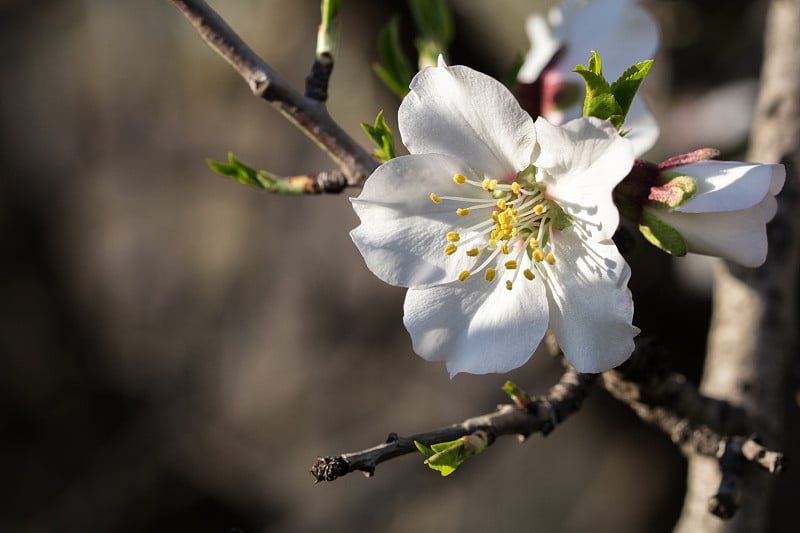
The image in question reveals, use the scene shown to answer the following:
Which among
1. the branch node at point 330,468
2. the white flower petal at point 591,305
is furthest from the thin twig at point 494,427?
the white flower petal at point 591,305

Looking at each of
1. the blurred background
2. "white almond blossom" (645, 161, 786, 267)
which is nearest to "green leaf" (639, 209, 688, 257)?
"white almond blossom" (645, 161, 786, 267)

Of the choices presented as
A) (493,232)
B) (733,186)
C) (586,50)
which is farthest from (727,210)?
(586,50)

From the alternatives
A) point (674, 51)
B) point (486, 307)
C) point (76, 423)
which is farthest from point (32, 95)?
point (486, 307)

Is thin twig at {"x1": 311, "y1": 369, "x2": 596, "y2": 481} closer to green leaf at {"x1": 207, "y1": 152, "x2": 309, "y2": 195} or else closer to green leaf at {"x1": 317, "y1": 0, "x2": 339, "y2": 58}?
green leaf at {"x1": 207, "y1": 152, "x2": 309, "y2": 195}

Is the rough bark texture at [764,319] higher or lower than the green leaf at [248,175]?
lower

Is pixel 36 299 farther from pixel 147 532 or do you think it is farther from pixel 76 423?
pixel 147 532

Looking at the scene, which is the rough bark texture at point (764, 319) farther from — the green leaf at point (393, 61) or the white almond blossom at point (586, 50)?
the green leaf at point (393, 61)
